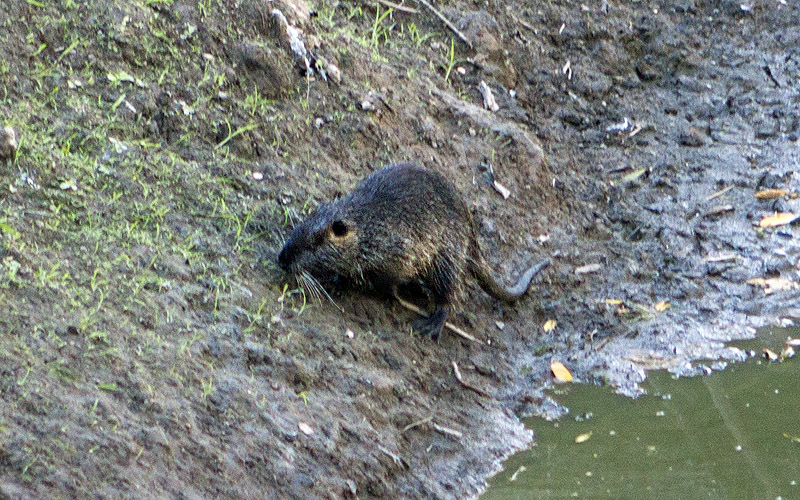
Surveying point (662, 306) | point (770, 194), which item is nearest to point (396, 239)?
point (662, 306)

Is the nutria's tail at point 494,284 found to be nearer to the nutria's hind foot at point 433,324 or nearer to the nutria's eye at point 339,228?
the nutria's hind foot at point 433,324

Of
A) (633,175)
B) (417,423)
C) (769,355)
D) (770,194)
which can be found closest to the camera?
(417,423)

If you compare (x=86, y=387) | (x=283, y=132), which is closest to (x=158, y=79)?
(x=283, y=132)

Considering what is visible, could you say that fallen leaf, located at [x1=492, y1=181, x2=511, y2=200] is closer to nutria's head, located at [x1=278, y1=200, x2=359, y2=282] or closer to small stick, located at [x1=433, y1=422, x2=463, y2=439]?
nutria's head, located at [x1=278, y1=200, x2=359, y2=282]

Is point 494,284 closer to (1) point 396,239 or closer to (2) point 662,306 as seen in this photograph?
(1) point 396,239

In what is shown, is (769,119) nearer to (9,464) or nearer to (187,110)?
(187,110)

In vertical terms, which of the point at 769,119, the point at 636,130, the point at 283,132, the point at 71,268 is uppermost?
the point at 769,119

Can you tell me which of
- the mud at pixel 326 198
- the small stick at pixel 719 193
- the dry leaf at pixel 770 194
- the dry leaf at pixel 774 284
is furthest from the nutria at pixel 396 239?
the dry leaf at pixel 770 194
